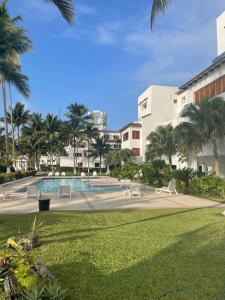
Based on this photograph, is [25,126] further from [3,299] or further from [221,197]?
[3,299]

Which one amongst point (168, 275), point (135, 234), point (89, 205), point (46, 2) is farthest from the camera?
point (89, 205)

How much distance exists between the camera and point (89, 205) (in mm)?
13359

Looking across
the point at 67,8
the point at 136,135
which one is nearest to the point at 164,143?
the point at 136,135

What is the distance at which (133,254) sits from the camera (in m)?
5.95

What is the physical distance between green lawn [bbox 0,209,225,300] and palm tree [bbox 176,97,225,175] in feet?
33.5

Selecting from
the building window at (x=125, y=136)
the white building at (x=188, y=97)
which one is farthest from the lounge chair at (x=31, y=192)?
the building window at (x=125, y=136)

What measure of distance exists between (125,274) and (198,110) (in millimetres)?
16471

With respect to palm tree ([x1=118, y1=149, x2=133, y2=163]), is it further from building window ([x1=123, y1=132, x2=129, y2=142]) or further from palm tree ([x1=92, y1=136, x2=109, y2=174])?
palm tree ([x1=92, y1=136, x2=109, y2=174])

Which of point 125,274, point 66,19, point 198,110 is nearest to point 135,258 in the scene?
point 125,274

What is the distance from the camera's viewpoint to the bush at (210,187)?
16062 millimetres

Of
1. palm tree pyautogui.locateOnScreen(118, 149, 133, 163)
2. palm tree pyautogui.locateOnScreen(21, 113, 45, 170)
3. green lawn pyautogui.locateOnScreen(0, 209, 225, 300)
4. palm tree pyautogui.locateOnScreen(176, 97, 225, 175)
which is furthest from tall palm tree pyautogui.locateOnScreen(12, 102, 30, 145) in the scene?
green lawn pyautogui.locateOnScreen(0, 209, 225, 300)

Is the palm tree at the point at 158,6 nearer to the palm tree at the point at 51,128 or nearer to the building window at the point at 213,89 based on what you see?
the building window at the point at 213,89

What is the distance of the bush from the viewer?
16.1m

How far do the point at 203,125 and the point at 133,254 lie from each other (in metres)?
14.8
